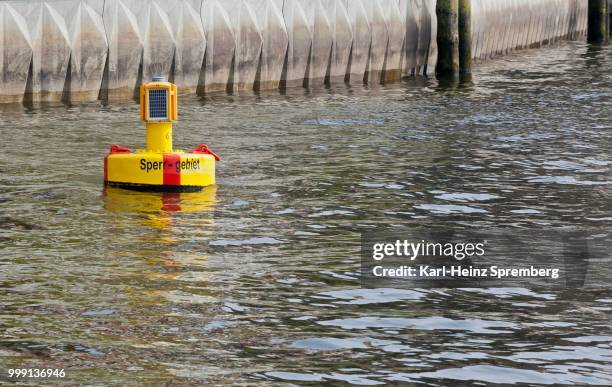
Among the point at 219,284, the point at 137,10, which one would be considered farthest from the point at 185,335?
the point at 137,10

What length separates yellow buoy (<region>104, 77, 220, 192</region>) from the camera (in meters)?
16.2

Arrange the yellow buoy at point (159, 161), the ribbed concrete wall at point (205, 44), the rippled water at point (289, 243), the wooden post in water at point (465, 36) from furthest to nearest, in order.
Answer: the wooden post in water at point (465, 36) < the ribbed concrete wall at point (205, 44) < the yellow buoy at point (159, 161) < the rippled water at point (289, 243)

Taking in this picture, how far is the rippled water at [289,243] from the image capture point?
375 inches

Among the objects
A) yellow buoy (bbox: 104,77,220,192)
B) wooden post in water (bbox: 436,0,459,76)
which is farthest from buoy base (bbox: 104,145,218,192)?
wooden post in water (bbox: 436,0,459,76)

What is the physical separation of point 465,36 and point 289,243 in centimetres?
2095

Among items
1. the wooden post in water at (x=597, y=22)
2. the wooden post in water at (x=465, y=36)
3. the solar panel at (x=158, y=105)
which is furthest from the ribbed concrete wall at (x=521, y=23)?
the solar panel at (x=158, y=105)

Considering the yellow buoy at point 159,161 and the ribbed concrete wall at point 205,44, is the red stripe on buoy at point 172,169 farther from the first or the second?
the ribbed concrete wall at point 205,44

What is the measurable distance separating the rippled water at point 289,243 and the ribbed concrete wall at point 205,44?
1080 millimetres

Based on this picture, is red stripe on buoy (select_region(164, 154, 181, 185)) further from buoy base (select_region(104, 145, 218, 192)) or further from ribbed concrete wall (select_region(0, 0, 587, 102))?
ribbed concrete wall (select_region(0, 0, 587, 102))

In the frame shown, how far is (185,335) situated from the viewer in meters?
9.98

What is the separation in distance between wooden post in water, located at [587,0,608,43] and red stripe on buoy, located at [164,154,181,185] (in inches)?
1251

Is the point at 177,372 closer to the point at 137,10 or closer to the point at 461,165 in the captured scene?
the point at 461,165

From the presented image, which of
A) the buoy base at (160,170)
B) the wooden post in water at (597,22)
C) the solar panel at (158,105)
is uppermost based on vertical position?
the solar panel at (158,105)

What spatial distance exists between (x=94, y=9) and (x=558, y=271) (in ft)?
51.1
